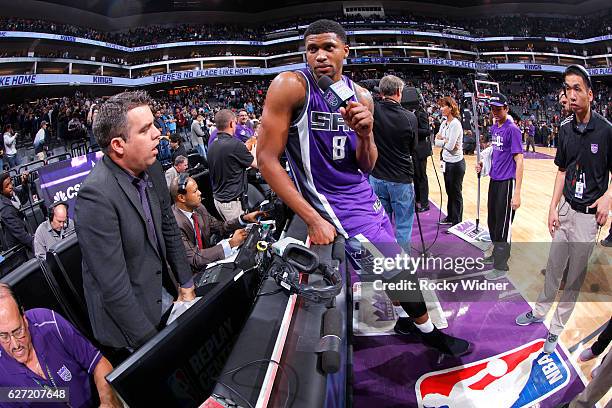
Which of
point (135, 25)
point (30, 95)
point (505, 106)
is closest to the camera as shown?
point (505, 106)

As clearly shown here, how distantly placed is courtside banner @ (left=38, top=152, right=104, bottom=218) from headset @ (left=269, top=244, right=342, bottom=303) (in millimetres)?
3378

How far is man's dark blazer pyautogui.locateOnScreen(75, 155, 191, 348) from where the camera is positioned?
137cm

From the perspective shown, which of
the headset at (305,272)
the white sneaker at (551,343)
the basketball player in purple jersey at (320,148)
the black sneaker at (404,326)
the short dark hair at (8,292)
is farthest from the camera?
the black sneaker at (404,326)

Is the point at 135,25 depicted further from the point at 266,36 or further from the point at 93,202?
the point at 93,202

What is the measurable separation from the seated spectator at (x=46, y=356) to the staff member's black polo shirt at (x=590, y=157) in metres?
2.77

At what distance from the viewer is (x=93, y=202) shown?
137 centimetres

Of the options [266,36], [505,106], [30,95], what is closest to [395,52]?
[266,36]

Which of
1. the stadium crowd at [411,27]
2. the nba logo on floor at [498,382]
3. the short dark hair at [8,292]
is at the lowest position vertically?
the nba logo on floor at [498,382]

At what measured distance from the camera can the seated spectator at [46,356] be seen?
1302mm

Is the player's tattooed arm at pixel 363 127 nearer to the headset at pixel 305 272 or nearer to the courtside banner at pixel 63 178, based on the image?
the headset at pixel 305 272

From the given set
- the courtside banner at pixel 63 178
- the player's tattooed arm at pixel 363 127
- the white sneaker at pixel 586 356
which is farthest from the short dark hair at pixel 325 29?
the courtside banner at pixel 63 178

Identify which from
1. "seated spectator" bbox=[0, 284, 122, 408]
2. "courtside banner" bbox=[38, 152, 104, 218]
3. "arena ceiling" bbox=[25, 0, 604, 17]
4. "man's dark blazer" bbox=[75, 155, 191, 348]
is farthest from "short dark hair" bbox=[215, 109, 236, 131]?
"arena ceiling" bbox=[25, 0, 604, 17]

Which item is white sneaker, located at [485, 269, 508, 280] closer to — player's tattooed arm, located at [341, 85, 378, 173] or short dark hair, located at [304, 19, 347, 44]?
player's tattooed arm, located at [341, 85, 378, 173]

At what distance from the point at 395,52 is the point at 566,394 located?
34750 mm
